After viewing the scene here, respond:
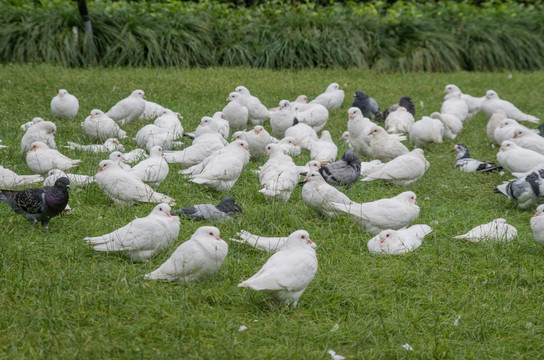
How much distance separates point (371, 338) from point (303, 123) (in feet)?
18.9

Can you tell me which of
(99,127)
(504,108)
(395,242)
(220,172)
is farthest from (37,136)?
(504,108)

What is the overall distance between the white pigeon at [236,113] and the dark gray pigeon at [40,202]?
427 centimetres

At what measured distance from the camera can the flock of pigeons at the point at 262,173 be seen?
14.4ft

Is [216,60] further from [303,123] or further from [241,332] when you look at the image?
[241,332]

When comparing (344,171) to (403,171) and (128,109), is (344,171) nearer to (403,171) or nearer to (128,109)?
(403,171)

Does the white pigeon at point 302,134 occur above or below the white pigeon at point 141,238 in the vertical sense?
below

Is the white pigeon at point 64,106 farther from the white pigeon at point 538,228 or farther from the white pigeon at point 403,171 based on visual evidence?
the white pigeon at point 538,228

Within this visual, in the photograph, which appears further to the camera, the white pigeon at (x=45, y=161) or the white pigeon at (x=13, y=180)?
the white pigeon at (x=45, y=161)

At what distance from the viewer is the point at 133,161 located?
7215 millimetres

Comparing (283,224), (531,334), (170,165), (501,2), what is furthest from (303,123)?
(501,2)

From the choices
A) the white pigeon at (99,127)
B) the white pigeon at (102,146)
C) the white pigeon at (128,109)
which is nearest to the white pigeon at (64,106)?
the white pigeon at (128,109)

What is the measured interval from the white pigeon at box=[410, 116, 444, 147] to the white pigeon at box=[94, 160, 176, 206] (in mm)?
4515

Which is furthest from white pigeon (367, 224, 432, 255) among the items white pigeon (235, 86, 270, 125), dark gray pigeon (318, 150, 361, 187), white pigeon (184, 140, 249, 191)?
white pigeon (235, 86, 270, 125)

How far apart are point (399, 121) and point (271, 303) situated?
6.33 meters
